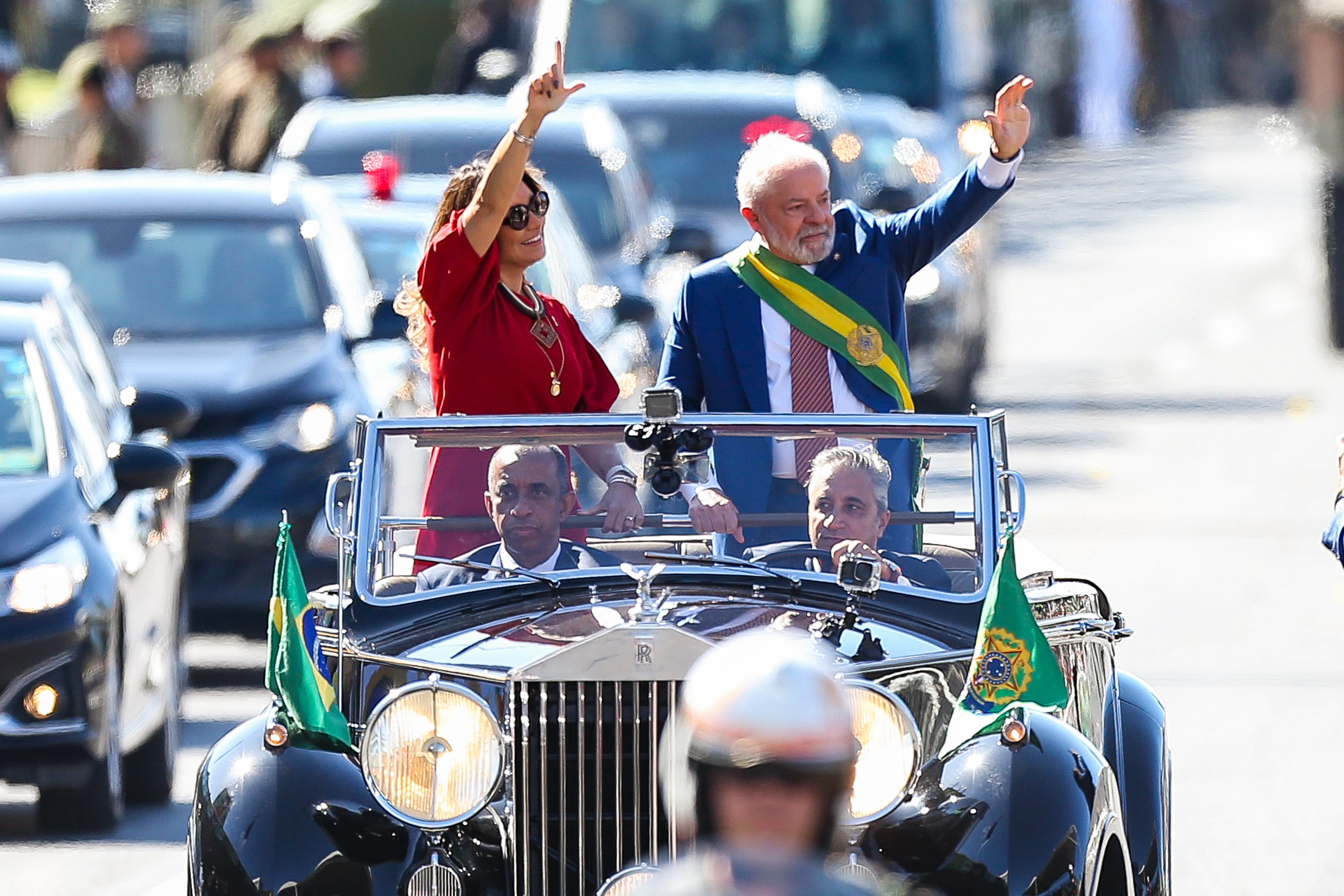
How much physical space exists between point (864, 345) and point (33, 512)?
2.92 metres

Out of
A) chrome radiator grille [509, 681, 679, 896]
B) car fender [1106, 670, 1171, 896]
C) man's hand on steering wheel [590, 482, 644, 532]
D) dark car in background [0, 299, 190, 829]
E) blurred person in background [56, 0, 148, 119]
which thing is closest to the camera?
chrome radiator grille [509, 681, 679, 896]

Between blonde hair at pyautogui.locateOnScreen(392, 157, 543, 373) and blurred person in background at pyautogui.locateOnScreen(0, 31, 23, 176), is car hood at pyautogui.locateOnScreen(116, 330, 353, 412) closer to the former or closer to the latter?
blonde hair at pyautogui.locateOnScreen(392, 157, 543, 373)

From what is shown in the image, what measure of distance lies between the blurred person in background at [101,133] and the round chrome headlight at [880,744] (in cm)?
1257

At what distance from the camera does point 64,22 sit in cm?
4381

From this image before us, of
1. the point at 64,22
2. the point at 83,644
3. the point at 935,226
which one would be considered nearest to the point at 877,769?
the point at 935,226

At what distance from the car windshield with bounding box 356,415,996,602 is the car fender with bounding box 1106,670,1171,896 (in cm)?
59

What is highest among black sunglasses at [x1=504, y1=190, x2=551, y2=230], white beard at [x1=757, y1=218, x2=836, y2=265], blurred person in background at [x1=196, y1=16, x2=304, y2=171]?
blurred person in background at [x1=196, y1=16, x2=304, y2=171]

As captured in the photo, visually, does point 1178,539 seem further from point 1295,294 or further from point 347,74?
point 1295,294

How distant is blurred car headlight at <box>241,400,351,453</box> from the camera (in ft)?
35.7

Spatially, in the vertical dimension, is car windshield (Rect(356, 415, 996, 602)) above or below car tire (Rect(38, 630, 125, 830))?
above

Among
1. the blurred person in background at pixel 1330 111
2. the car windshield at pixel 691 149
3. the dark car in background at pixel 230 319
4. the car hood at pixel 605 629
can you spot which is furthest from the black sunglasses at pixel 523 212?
the blurred person in background at pixel 1330 111

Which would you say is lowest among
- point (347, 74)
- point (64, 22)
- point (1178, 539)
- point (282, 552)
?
point (1178, 539)

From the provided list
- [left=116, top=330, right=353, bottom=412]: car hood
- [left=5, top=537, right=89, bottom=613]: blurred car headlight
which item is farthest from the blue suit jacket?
[left=116, top=330, right=353, bottom=412]: car hood

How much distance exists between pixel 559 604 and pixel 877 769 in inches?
33.6
